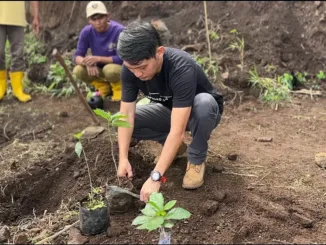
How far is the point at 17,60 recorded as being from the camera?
515 centimetres

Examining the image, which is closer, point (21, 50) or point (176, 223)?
point (176, 223)

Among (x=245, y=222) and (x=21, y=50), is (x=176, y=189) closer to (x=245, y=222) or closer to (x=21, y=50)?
(x=245, y=222)

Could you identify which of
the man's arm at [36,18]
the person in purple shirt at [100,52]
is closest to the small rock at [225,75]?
the person in purple shirt at [100,52]

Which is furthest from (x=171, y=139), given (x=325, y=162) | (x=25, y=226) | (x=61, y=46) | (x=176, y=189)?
(x=61, y=46)

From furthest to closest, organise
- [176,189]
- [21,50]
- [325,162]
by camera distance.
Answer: [21,50]
[325,162]
[176,189]

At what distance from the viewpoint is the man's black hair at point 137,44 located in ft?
8.03

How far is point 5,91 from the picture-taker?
5277 millimetres

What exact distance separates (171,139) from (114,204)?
19.8 inches

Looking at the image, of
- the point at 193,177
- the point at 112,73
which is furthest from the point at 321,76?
the point at 193,177

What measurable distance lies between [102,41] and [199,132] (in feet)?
7.56

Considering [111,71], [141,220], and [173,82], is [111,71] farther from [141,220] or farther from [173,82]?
[141,220]

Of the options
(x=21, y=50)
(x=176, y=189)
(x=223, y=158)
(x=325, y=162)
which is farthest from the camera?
(x=21, y=50)

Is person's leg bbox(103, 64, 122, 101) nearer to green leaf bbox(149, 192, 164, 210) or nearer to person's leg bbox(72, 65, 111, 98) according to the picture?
person's leg bbox(72, 65, 111, 98)

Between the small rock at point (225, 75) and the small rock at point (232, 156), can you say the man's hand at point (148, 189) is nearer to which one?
the small rock at point (232, 156)
